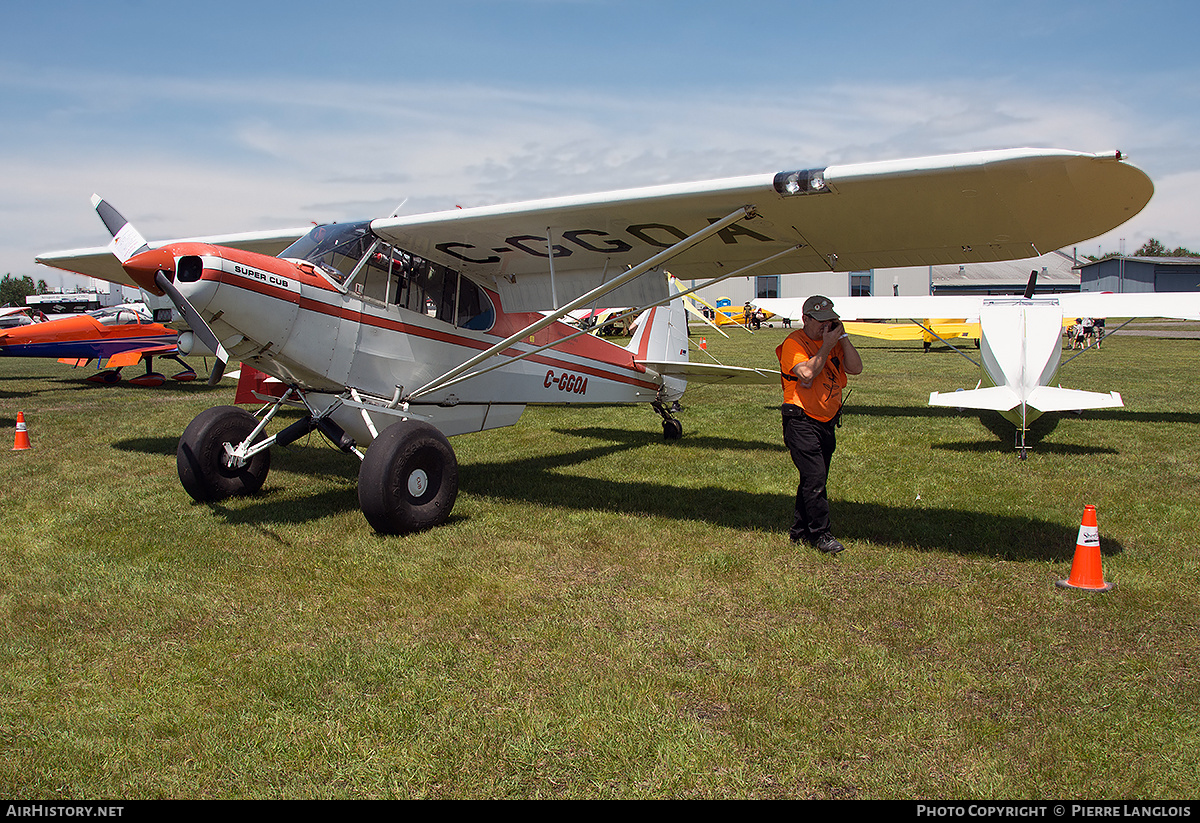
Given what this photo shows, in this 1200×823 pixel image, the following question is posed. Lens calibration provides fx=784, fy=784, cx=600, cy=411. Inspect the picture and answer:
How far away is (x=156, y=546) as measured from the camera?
5625mm

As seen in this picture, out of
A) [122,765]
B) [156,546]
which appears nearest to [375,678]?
[122,765]

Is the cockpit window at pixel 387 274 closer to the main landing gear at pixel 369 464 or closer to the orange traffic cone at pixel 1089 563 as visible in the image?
the main landing gear at pixel 369 464

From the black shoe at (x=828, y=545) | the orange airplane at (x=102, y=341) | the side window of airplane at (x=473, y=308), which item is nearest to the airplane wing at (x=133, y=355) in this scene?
the orange airplane at (x=102, y=341)

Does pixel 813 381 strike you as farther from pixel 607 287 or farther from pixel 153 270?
pixel 153 270

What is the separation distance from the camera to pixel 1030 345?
9594 millimetres

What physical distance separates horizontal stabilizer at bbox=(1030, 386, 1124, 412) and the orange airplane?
17.3m

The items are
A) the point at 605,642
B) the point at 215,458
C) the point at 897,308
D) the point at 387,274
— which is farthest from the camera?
the point at 897,308

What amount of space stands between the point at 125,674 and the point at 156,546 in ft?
7.38

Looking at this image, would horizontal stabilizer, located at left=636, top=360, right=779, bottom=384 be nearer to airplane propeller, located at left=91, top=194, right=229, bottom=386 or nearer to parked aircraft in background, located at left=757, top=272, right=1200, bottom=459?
parked aircraft in background, located at left=757, top=272, right=1200, bottom=459

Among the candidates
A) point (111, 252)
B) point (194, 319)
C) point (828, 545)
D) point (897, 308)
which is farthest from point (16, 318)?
point (828, 545)

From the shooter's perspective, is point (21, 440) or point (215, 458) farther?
point (21, 440)

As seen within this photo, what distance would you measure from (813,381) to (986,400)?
15.8ft

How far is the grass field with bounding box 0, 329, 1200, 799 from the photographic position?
9.40ft

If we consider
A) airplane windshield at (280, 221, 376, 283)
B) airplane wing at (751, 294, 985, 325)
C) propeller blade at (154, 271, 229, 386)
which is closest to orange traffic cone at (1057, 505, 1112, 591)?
airplane windshield at (280, 221, 376, 283)
